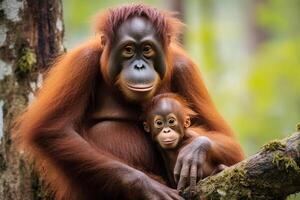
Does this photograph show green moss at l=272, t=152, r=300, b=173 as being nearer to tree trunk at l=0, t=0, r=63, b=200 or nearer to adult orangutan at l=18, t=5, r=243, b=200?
adult orangutan at l=18, t=5, r=243, b=200

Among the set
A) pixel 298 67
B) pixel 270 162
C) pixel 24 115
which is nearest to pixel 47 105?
pixel 24 115

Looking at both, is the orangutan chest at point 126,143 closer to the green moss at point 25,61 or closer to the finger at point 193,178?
the finger at point 193,178

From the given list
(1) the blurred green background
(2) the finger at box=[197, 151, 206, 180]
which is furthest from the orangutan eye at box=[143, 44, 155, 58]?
(1) the blurred green background

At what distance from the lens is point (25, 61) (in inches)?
232

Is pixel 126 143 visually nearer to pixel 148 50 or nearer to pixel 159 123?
pixel 159 123

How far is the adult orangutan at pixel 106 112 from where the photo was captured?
530 centimetres

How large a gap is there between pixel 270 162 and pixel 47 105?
5.96 ft

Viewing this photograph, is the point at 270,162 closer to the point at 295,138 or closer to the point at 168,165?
the point at 295,138

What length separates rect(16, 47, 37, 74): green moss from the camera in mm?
5875

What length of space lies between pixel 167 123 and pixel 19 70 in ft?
4.17

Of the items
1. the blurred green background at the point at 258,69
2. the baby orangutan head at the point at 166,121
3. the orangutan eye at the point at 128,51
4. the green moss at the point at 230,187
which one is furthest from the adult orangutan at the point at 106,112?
the blurred green background at the point at 258,69

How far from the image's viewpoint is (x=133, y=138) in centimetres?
560

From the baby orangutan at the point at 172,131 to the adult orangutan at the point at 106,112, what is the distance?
10 centimetres

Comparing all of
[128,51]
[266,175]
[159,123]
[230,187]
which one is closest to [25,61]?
[128,51]
